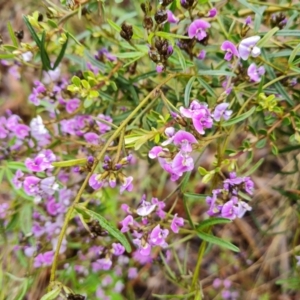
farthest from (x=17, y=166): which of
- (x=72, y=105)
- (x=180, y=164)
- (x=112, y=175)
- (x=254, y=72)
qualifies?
(x=254, y=72)

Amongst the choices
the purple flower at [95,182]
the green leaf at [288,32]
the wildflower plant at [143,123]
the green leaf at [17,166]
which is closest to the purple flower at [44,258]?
the wildflower plant at [143,123]

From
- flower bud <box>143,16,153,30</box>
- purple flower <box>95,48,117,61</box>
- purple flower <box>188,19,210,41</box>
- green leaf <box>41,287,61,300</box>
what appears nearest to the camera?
green leaf <box>41,287,61,300</box>

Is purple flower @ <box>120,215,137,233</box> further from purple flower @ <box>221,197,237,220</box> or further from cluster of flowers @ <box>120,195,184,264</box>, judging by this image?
purple flower @ <box>221,197,237,220</box>

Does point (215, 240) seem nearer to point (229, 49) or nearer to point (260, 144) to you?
point (260, 144)

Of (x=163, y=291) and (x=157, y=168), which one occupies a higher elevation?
(x=157, y=168)

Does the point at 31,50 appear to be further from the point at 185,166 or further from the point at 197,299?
the point at 197,299

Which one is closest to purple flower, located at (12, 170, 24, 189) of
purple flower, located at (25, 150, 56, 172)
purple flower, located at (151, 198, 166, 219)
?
purple flower, located at (25, 150, 56, 172)

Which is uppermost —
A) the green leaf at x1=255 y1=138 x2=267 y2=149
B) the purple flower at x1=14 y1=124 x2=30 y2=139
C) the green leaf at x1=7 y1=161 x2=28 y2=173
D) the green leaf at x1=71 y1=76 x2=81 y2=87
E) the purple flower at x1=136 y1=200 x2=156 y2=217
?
the green leaf at x1=71 y1=76 x2=81 y2=87

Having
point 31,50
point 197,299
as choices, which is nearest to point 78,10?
point 31,50
